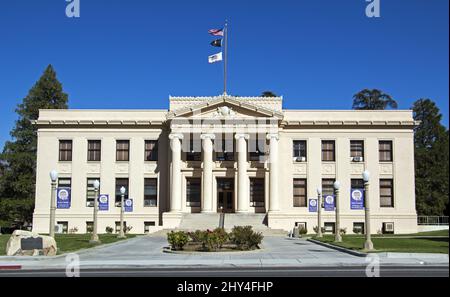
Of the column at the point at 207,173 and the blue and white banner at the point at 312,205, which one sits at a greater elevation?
the column at the point at 207,173

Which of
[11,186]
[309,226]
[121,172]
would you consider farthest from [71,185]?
[309,226]

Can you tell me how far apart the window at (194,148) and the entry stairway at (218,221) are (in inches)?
234

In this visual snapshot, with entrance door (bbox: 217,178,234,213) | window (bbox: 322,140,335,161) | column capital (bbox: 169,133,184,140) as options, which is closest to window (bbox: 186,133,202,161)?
column capital (bbox: 169,133,184,140)

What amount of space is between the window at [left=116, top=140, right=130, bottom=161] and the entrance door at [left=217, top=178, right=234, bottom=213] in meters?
9.23

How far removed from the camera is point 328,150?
1980 inches

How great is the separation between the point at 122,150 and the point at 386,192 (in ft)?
84.2

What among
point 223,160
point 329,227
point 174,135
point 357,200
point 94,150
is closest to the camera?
point 357,200

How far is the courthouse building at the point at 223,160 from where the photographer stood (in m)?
48.2

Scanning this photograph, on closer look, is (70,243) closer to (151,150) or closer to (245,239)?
(245,239)

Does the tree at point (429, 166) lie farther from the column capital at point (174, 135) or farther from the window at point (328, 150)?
the column capital at point (174, 135)

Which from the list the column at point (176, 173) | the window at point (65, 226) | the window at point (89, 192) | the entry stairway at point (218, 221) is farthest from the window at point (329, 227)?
the window at point (65, 226)

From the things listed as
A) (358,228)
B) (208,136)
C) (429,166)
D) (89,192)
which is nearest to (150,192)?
(89,192)

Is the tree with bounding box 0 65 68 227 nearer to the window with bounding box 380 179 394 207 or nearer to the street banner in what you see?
the street banner

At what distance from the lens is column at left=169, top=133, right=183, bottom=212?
47.1 meters
